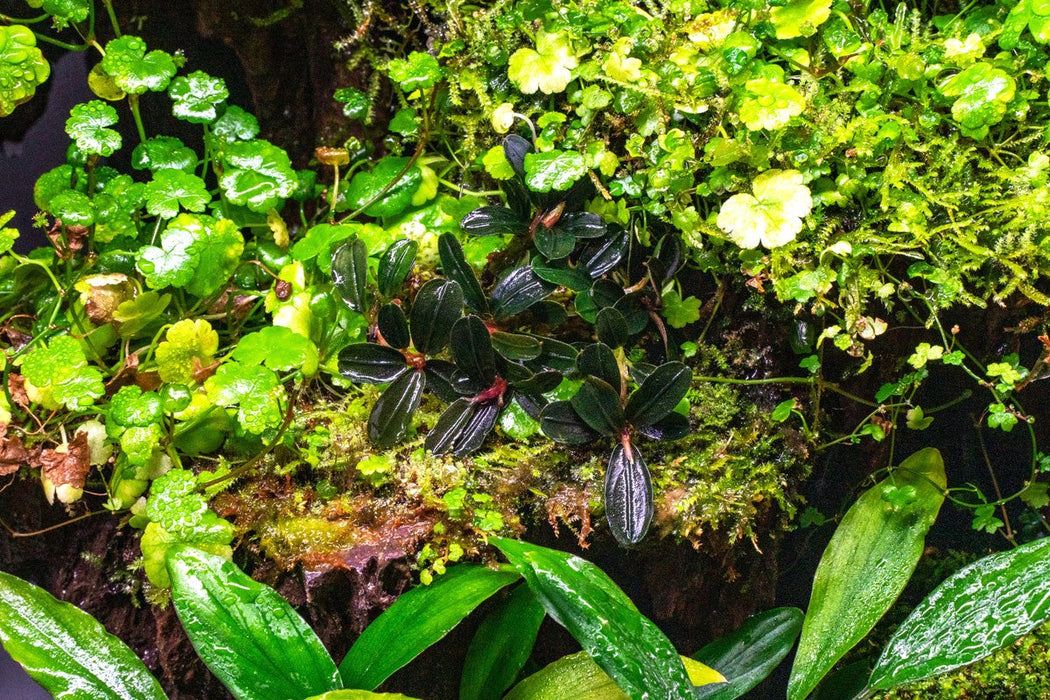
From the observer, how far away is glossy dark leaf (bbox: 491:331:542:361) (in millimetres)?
1409

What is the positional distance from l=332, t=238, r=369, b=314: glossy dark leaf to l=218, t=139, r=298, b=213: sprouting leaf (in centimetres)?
28

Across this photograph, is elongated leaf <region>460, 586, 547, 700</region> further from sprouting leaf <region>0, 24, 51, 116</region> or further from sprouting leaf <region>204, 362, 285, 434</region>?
sprouting leaf <region>0, 24, 51, 116</region>

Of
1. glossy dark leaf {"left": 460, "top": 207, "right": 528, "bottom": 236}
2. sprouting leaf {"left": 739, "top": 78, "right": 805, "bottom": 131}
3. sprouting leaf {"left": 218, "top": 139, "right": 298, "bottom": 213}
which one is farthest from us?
sprouting leaf {"left": 218, "top": 139, "right": 298, "bottom": 213}

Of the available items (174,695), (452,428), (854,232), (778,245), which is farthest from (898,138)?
(174,695)

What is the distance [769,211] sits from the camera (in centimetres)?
132

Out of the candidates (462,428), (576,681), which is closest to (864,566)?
(576,681)

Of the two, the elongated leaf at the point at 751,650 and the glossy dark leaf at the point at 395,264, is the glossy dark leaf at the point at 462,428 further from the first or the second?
the elongated leaf at the point at 751,650

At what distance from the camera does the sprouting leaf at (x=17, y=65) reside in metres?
1.45

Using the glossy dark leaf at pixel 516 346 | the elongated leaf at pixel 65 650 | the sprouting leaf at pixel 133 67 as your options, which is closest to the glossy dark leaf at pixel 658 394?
the glossy dark leaf at pixel 516 346

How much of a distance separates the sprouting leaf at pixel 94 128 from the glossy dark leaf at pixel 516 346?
2.94 ft

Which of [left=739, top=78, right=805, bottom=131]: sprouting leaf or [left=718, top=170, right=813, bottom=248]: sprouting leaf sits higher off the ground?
[left=739, top=78, right=805, bottom=131]: sprouting leaf

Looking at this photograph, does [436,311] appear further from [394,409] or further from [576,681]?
[576,681]

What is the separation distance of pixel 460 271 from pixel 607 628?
0.72m

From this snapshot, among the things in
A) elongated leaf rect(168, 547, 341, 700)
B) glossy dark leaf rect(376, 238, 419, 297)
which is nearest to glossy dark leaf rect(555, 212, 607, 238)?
glossy dark leaf rect(376, 238, 419, 297)
